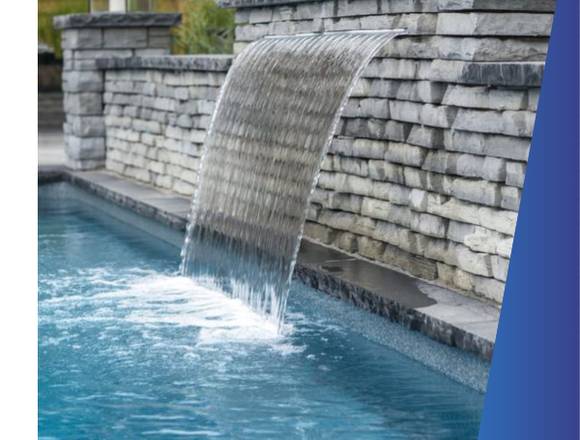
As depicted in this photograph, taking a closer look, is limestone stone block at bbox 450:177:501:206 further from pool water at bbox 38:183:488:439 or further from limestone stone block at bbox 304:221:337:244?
limestone stone block at bbox 304:221:337:244

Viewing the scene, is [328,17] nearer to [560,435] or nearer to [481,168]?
[481,168]

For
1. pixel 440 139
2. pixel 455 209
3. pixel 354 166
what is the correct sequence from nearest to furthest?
1. pixel 455 209
2. pixel 440 139
3. pixel 354 166

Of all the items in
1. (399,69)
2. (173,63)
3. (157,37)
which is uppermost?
(399,69)

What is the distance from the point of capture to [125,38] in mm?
11883

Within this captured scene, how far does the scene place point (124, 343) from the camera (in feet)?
17.5

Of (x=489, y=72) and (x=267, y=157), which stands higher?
(x=489, y=72)

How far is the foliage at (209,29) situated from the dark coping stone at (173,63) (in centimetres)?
403

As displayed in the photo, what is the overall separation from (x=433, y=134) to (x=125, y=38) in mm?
7079

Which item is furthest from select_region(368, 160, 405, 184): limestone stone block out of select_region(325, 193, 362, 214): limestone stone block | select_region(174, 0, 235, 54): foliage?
select_region(174, 0, 235, 54): foliage

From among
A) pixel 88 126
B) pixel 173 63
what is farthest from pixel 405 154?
pixel 88 126

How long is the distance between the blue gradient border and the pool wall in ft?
8.62

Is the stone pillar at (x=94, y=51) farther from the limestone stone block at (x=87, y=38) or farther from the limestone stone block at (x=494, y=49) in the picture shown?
the limestone stone block at (x=494, y=49)

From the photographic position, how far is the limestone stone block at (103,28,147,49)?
11.9 m

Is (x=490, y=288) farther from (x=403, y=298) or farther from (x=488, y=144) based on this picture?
(x=488, y=144)
